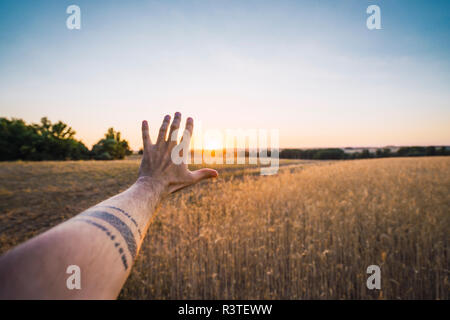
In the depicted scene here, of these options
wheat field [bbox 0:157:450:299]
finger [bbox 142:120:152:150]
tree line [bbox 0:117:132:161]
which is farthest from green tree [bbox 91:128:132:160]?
finger [bbox 142:120:152:150]

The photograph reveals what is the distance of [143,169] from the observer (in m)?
1.39

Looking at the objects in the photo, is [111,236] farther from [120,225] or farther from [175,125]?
[175,125]

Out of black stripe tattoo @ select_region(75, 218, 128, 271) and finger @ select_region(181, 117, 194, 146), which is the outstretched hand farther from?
black stripe tattoo @ select_region(75, 218, 128, 271)

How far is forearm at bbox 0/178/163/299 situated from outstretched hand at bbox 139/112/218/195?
33 cm

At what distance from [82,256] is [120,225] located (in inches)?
8.3

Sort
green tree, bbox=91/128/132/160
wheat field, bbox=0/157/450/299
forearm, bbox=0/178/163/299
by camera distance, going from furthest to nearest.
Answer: green tree, bbox=91/128/132/160 → wheat field, bbox=0/157/450/299 → forearm, bbox=0/178/163/299

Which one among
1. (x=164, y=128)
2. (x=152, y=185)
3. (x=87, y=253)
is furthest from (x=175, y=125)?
(x=87, y=253)

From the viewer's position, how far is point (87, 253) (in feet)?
2.36

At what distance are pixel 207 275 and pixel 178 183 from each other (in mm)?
1952

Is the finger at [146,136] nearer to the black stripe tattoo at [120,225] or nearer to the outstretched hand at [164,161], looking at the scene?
the outstretched hand at [164,161]

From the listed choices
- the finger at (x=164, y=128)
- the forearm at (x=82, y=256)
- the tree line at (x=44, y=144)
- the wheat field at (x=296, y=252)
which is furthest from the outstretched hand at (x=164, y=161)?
the tree line at (x=44, y=144)

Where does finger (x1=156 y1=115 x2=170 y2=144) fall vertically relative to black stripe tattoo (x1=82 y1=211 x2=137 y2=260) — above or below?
above

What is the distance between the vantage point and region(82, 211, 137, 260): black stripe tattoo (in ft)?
2.84
